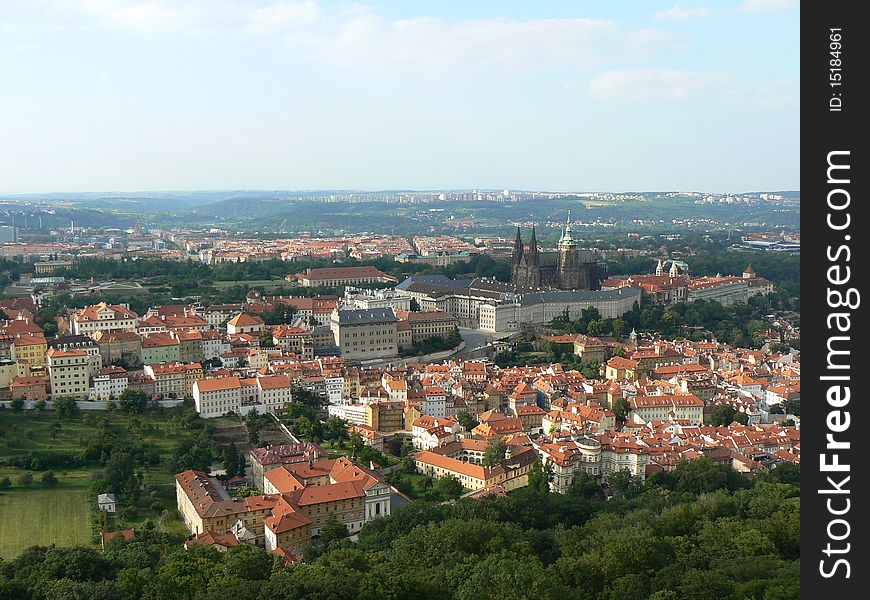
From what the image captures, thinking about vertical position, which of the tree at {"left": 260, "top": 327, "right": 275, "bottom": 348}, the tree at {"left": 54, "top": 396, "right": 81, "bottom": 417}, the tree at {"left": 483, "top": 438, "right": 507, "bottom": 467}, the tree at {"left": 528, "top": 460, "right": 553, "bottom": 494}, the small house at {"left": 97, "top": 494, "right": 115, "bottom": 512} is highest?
the tree at {"left": 260, "top": 327, "right": 275, "bottom": 348}

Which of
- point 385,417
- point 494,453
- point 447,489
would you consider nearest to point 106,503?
point 447,489

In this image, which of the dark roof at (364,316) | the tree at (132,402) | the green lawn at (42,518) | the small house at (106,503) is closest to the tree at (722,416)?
the dark roof at (364,316)

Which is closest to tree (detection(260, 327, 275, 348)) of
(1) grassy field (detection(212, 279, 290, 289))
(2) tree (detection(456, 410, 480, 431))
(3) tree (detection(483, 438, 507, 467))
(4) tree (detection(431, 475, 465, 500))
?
(2) tree (detection(456, 410, 480, 431))

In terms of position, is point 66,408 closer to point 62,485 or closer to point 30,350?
→ point 30,350

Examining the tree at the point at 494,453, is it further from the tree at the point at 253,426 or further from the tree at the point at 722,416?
the tree at the point at 722,416

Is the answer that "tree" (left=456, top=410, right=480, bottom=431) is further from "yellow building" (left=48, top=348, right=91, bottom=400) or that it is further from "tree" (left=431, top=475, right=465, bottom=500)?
"yellow building" (left=48, top=348, right=91, bottom=400)
